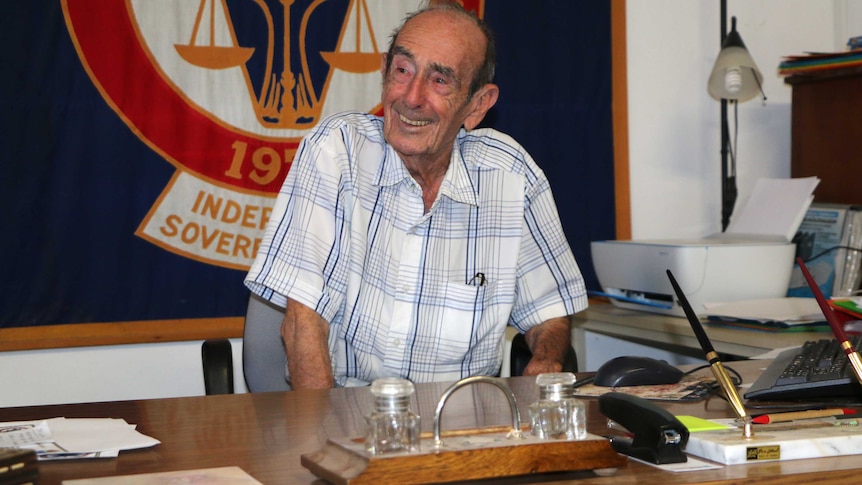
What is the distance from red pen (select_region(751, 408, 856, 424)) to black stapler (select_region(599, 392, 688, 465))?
0.58ft

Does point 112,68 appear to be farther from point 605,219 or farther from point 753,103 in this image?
point 753,103

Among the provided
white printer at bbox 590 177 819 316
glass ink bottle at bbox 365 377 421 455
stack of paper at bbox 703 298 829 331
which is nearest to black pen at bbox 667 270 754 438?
glass ink bottle at bbox 365 377 421 455

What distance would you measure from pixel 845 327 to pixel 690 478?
4.10 ft

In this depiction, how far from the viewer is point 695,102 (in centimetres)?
326

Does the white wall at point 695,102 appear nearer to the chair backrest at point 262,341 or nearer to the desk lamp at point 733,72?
the desk lamp at point 733,72

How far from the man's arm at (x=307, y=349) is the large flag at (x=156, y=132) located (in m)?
1.08

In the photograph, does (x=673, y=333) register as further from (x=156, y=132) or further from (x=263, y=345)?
(x=156, y=132)

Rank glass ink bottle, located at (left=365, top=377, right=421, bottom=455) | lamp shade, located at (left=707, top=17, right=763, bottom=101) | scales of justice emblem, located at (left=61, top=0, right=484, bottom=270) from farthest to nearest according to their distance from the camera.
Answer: lamp shade, located at (left=707, top=17, right=763, bottom=101), scales of justice emblem, located at (left=61, top=0, right=484, bottom=270), glass ink bottle, located at (left=365, top=377, right=421, bottom=455)

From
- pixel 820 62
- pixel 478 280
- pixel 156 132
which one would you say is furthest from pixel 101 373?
pixel 820 62

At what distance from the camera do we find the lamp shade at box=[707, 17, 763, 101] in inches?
115

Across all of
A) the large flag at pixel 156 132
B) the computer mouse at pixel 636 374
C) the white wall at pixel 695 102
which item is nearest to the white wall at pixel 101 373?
the large flag at pixel 156 132

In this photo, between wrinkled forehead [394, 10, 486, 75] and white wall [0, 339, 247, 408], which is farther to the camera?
white wall [0, 339, 247, 408]

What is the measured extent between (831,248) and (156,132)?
1977 mm

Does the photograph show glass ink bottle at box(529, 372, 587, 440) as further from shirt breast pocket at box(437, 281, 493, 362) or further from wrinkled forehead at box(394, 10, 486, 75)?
wrinkled forehead at box(394, 10, 486, 75)
